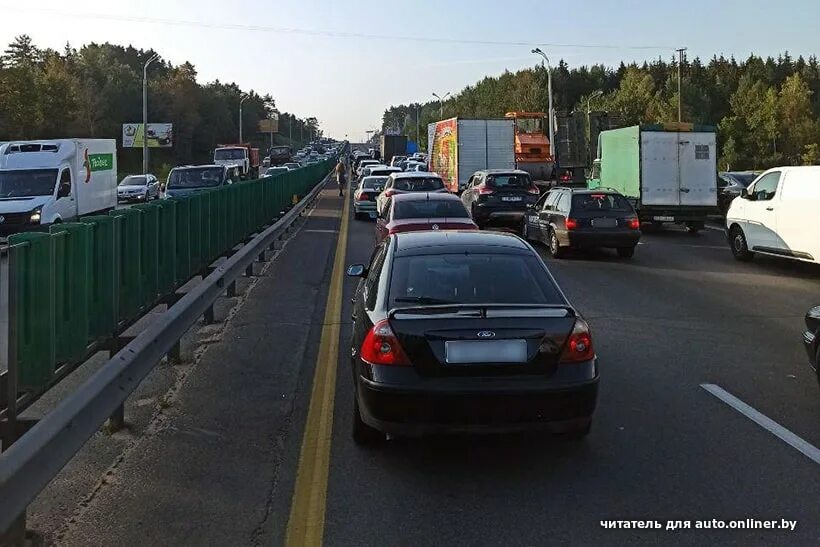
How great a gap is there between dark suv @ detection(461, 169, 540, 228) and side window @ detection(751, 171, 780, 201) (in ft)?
23.6

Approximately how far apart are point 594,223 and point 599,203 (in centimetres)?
51

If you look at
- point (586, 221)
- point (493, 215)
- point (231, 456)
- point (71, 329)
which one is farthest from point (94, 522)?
point (493, 215)

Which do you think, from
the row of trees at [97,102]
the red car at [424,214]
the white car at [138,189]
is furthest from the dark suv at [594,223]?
the row of trees at [97,102]

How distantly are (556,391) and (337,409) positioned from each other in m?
2.16

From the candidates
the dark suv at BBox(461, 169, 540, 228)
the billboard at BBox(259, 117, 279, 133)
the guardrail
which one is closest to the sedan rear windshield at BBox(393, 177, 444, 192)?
the dark suv at BBox(461, 169, 540, 228)

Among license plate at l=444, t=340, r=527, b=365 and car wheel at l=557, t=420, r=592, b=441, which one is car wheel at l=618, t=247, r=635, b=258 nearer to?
car wheel at l=557, t=420, r=592, b=441

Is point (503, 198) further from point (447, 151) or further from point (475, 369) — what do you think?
point (475, 369)

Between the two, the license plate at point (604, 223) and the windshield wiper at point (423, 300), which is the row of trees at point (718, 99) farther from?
the windshield wiper at point (423, 300)

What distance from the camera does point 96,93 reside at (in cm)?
8612

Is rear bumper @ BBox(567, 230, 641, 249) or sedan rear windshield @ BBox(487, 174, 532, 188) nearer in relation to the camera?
rear bumper @ BBox(567, 230, 641, 249)

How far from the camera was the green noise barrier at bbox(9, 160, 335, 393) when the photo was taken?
534 centimetres

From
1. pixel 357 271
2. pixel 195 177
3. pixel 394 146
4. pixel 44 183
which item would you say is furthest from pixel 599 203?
pixel 394 146

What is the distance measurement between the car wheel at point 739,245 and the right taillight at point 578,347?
1266 centimetres

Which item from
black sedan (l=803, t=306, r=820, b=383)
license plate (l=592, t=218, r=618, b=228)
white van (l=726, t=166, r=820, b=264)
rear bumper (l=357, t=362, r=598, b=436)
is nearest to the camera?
rear bumper (l=357, t=362, r=598, b=436)
